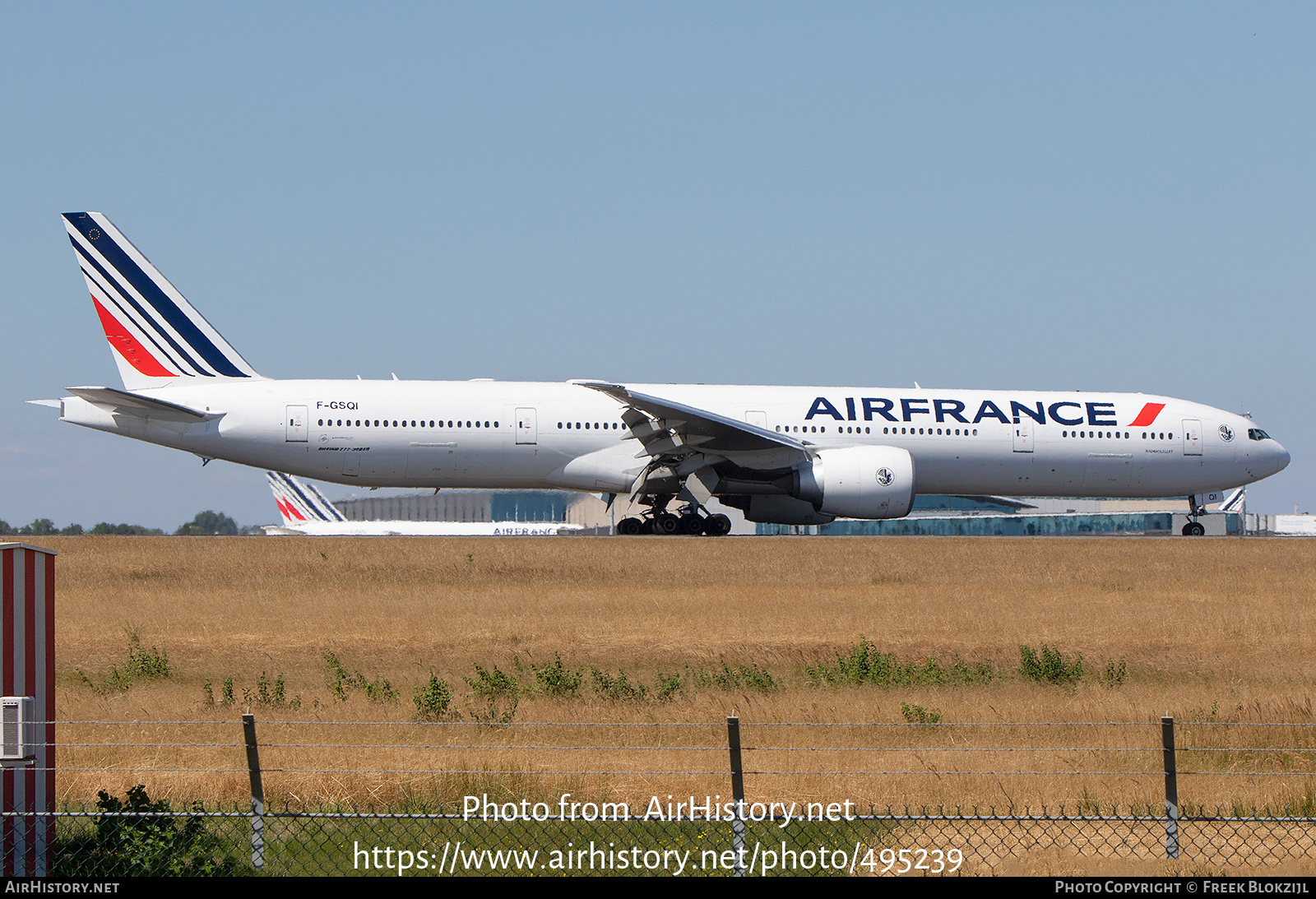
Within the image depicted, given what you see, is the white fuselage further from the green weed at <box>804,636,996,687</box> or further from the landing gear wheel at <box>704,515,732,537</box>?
the green weed at <box>804,636,996,687</box>

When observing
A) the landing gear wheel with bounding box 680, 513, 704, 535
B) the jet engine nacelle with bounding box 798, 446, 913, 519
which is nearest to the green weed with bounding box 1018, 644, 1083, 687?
the jet engine nacelle with bounding box 798, 446, 913, 519

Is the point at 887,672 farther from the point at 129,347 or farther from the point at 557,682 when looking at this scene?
the point at 129,347

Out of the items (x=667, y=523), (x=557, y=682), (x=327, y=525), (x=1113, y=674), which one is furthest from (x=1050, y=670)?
(x=327, y=525)

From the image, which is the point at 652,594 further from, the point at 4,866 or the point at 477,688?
the point at 4,866

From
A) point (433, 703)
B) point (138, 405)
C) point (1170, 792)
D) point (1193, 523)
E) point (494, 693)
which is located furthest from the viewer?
point (1193, 523)

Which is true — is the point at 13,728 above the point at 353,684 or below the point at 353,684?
above

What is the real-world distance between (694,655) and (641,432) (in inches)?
539

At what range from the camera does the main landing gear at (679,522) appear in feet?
102

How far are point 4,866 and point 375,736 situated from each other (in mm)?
4670

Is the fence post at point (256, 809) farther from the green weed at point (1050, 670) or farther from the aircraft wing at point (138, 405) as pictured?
the aircraft wing at point (138, 405)

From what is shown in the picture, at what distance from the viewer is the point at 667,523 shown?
31.2m

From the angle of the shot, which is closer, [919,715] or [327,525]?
[919,715]

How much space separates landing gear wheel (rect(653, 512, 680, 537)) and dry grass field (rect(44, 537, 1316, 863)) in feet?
9.71

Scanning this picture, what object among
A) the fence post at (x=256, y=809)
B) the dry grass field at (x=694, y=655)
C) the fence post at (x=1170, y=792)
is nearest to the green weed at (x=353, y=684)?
the dry grass field at (x=694, y=655)
